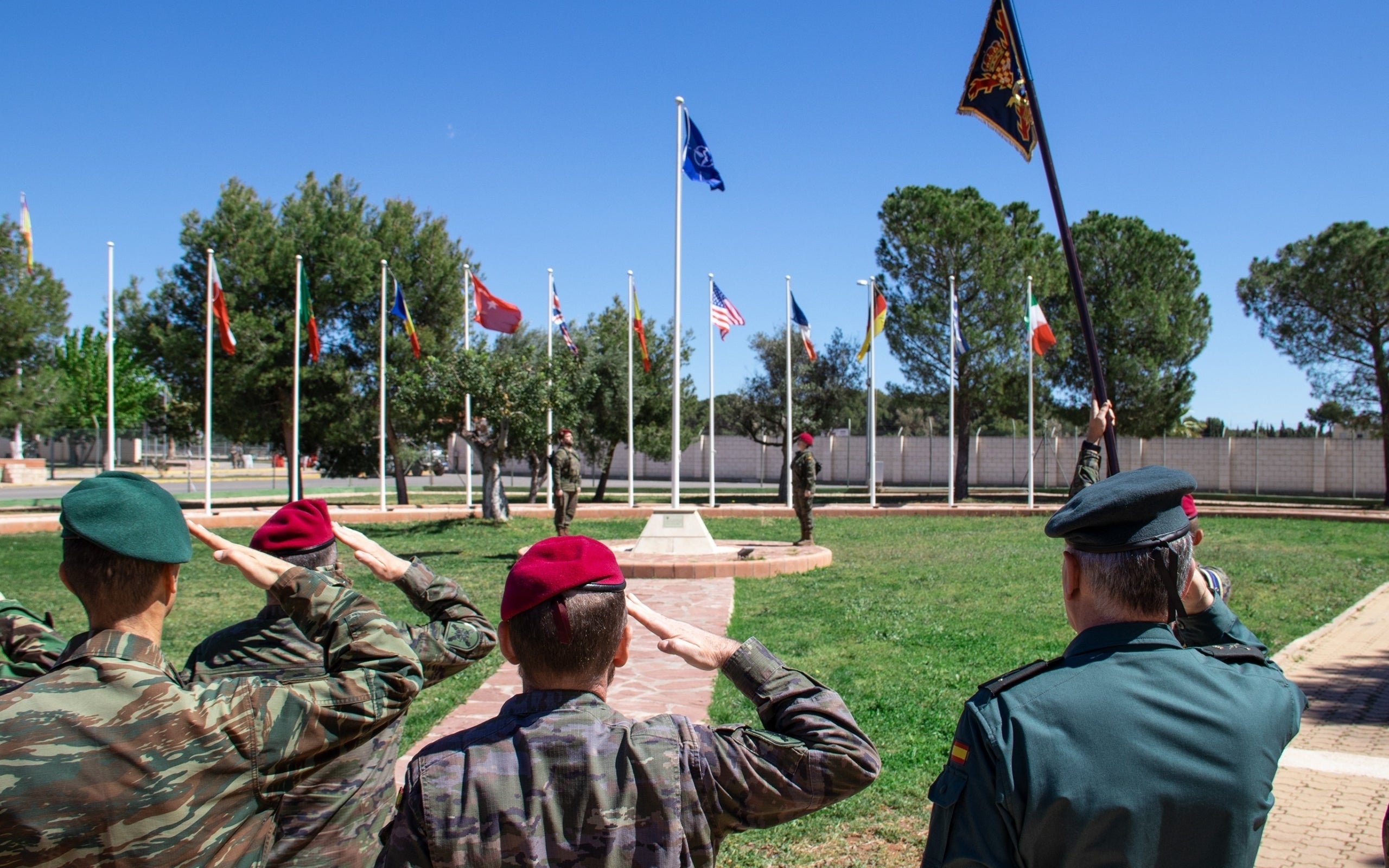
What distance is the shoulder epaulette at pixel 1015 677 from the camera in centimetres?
180

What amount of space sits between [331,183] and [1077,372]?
93.5 feet

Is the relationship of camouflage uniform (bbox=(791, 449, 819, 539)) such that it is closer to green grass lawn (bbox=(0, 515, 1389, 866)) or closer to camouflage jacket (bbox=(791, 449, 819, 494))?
camouflage jacket (bbox=(791, 449, 819, 494))

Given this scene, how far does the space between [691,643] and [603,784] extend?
1.03ft

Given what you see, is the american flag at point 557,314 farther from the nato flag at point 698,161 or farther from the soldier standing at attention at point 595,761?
the soldier standing at attention at point 595,761

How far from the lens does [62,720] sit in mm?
1749

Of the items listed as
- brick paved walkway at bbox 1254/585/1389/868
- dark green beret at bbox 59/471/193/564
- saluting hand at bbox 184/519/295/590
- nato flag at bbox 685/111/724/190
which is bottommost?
brick paved walkway at bbox 1254/585/1389/868

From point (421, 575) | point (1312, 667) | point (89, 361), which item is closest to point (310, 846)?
point (421, 575)

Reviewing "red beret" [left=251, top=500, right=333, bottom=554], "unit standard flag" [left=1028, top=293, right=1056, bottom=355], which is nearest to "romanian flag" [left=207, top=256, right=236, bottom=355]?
"unit standard flag" [left=1028, top=293, right=1056, bottom=355]

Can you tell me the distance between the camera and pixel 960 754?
1749mm

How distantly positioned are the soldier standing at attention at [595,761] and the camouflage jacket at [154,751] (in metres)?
0.31

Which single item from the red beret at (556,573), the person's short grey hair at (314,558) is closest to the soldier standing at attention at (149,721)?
the red beret at (556,573)

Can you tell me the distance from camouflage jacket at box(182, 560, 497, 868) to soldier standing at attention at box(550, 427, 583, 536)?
15.1m

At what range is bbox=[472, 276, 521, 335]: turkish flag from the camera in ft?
70.2

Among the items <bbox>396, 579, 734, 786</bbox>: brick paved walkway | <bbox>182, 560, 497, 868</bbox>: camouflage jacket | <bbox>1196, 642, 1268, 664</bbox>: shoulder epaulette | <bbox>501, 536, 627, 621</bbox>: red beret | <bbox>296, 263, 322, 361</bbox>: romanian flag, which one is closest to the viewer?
<bbox>501, 536, 627, 621</bbox>: red beret
